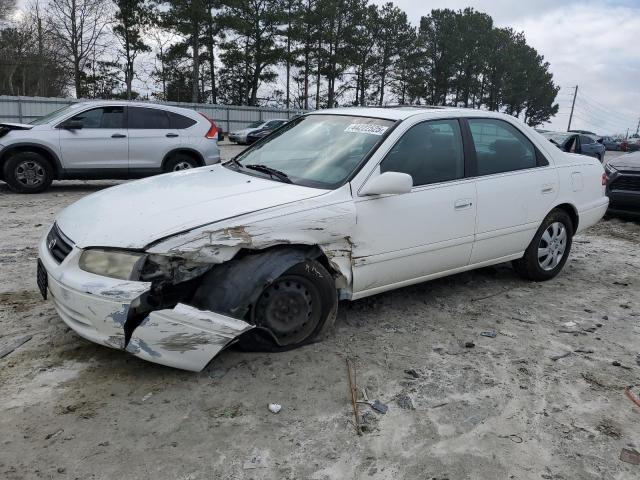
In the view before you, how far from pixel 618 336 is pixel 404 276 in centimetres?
164

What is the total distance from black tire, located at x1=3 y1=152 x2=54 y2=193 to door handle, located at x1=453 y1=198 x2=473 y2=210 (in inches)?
298

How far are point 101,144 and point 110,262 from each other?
7.01 m

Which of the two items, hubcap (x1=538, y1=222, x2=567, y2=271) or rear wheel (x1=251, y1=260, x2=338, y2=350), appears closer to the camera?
rear wheel (x1=251, y1=260, x2=338, y2=350)

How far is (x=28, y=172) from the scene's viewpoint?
29.5ft

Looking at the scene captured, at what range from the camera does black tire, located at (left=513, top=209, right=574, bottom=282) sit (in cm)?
487

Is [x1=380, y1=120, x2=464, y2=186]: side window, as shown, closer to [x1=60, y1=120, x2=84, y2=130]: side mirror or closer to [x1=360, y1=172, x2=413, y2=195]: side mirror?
[x1=360, y1=172, x2=413, y2=195]: side mirror

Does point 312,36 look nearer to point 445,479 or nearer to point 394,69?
point 394,69

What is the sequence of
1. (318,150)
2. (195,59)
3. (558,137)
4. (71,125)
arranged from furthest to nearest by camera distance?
(195,59)
(558,137)
(71,125)
(318,150)

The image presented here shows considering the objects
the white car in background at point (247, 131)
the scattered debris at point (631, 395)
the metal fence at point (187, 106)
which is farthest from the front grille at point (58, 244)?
the white car in background at point (247, 131)

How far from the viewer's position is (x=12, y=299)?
13.6 ft

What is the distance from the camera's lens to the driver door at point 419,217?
3629 mm

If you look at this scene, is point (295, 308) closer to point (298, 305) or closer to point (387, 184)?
point (298, 305)

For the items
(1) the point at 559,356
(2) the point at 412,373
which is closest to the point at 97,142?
(2) the point at 412,373

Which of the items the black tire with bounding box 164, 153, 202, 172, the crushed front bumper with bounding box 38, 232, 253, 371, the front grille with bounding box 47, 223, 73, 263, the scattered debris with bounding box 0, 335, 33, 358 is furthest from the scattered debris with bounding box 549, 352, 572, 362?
the black tire with bounding box 164, 153, 202, 172
